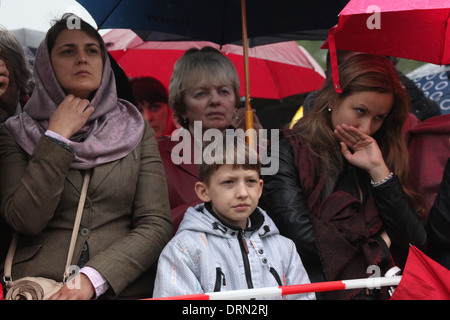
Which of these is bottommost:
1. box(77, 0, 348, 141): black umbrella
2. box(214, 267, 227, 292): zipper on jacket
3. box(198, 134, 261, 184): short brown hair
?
box(214, 267, 227, 292): zipper on jacket

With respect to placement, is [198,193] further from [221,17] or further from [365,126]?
[221,17]

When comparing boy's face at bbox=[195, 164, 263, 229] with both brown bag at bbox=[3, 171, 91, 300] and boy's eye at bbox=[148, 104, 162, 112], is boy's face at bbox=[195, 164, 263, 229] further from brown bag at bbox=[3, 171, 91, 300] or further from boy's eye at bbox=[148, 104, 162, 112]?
boy's eye at bbox=[148, 104, 162, 112]

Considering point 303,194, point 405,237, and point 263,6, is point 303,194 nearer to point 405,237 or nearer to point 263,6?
point 405,237

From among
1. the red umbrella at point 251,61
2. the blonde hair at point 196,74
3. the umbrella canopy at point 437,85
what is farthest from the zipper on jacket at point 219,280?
the umbrella canopy at point 437,85

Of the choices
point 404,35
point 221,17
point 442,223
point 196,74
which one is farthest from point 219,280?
point 221,17

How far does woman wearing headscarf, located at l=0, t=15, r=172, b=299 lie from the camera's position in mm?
2443

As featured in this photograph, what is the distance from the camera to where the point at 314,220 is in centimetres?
282

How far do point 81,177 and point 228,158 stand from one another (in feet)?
2.32

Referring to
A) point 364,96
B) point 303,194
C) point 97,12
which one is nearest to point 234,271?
point 303,194

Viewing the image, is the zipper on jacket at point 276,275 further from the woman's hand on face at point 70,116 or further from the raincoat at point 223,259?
the woman's hand on face at point 70,116

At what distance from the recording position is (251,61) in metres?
4.86

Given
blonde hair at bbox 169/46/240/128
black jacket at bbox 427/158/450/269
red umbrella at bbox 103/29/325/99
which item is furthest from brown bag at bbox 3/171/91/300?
red umbrella at bbox 103/29/325/99

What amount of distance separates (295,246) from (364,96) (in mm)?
924

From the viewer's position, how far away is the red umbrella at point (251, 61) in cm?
474
